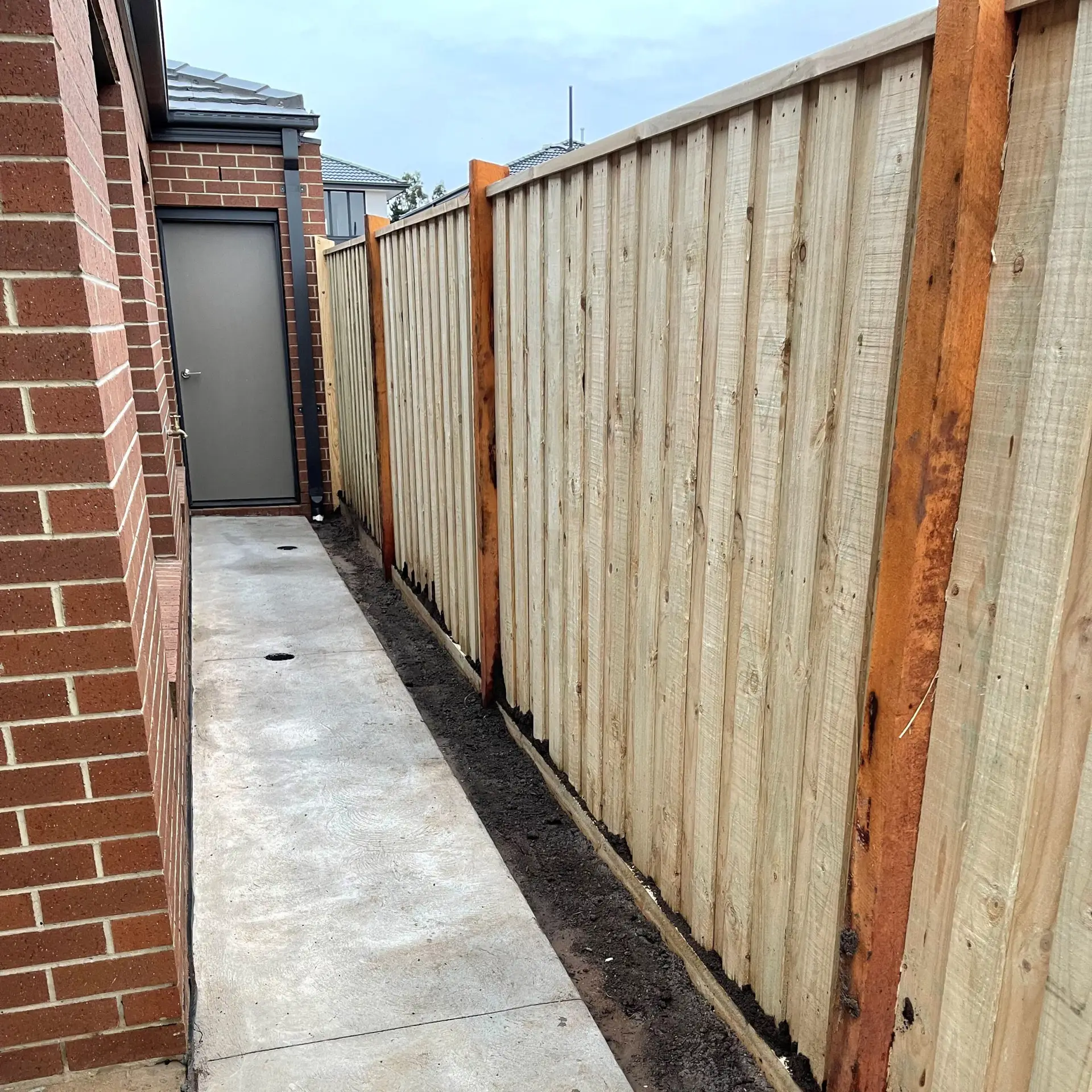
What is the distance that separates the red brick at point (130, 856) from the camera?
2053 millimetres

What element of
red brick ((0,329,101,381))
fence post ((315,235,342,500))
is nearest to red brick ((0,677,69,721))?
red brick ((0,329,101,381))

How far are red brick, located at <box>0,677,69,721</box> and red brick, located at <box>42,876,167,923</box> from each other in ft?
0.86

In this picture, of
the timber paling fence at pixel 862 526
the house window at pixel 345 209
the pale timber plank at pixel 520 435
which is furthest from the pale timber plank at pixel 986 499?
the house window at pixel 345 209

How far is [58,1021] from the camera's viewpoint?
2090mm

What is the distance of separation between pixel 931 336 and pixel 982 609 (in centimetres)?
42

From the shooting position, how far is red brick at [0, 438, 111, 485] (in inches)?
70.4

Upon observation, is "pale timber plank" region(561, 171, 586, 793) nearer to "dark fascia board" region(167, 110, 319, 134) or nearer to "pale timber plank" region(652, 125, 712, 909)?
"pale timber plank" region(652, 125, 712, 909)

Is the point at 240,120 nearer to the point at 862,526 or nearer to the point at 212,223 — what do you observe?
the point at 212,223

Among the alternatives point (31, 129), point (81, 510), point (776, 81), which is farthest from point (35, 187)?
point (776, 81)

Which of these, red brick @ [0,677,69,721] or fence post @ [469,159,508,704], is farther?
fence post @ [469,159,508,704]

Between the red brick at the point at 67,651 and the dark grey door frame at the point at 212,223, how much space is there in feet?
20.6

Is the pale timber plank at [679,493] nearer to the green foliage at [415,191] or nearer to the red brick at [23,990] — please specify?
the red brick at [23,990]

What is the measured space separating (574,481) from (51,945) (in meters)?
1.88

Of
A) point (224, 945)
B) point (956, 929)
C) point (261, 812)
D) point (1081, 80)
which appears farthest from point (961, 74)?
point (261, 812)
